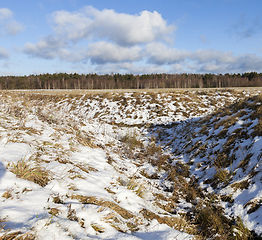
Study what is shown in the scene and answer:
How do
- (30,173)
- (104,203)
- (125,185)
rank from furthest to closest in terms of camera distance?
(125,185) < (30,173) < (104,203)

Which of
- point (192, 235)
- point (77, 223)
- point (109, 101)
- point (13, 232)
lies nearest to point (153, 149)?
point (192, 235)

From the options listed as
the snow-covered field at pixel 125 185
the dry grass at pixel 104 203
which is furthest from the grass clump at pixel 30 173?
the dry grass at pixel 104 203

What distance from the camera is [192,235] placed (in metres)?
2.60

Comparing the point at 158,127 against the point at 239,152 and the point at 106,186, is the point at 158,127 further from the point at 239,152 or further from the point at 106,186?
the point at 106,186

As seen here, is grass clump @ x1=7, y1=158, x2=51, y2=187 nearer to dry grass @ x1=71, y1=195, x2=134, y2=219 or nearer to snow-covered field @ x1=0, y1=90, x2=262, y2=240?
snow-covered field @ x1=0, y1=90, x2=262, y2=240

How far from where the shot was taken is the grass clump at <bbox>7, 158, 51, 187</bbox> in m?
2.66

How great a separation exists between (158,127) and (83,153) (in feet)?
24.5

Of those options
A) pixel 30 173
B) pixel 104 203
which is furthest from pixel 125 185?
pixel 30 173

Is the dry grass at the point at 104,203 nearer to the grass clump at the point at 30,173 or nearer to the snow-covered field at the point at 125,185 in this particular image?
the snow-covered field at the point at 125,185

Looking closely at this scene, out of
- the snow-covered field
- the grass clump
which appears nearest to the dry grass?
the snow-covered field

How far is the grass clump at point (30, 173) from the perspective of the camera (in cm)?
266

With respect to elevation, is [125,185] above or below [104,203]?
below

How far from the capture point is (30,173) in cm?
271

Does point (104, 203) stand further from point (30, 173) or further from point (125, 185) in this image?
point (30, 173)
